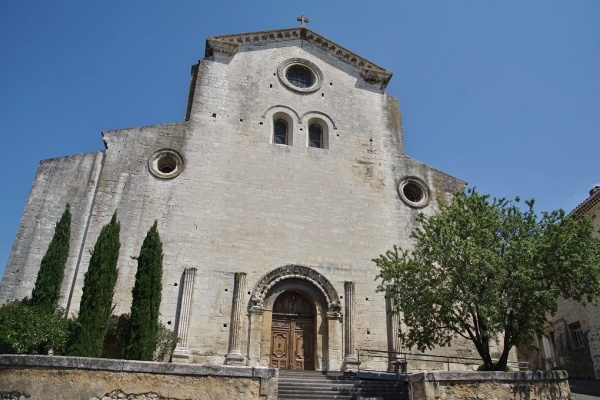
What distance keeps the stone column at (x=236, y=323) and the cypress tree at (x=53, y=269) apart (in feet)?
17.9

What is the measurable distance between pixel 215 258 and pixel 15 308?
6.20 m

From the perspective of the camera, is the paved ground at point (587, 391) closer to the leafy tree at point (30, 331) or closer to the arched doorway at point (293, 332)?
the arched doorway at point (293, 332)

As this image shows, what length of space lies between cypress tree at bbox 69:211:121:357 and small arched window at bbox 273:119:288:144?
820 centimetres

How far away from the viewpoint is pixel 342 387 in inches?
504

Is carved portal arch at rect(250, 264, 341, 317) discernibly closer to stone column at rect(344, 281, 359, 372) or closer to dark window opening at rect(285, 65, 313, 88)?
stone column at rect(344, 281, 359, 372)

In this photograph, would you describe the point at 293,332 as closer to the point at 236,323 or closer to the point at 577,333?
the point at 236,323

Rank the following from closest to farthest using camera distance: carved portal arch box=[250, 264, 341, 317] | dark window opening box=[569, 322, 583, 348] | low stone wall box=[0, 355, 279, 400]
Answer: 1. low stone wall box=[0, 355, 279, 400]
2. carved portal arch box=[250, 264, 341, 317]
3. dark window opening box=[569, 322, 583, 348]

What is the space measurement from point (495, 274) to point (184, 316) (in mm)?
9617

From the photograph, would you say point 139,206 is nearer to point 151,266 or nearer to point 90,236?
point 90,236

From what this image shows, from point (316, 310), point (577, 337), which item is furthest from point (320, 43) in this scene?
point (577, 337)

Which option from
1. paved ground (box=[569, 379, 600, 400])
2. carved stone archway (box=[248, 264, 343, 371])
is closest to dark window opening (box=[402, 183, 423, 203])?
carved stone archway (box=[248, 264, 343, 371])

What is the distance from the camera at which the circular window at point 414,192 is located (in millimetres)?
19328

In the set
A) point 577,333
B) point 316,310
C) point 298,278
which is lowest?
point 316,310

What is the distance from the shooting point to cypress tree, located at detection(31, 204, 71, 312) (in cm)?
1387
